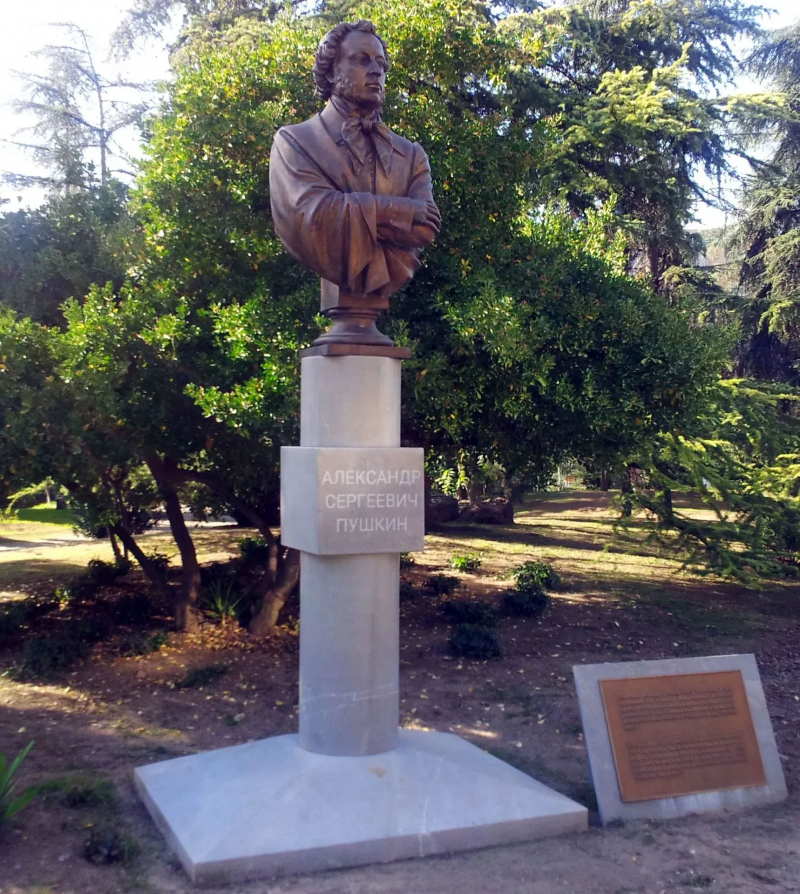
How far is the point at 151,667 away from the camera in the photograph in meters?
8.57

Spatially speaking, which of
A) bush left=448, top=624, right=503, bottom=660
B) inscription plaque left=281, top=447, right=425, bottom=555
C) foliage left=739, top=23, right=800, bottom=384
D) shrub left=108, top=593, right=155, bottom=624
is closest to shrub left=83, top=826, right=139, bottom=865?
inscription plaque left=281, top=447, right=425, bottom=555

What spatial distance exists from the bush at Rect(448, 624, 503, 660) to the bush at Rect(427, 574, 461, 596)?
2736 mm

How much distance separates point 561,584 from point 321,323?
24.4ft

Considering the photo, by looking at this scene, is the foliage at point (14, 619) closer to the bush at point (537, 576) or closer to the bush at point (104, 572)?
the bush at point (104, 572)

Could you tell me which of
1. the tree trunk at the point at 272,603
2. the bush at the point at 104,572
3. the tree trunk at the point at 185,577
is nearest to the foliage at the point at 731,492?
the tree trunk at the point at 272,603

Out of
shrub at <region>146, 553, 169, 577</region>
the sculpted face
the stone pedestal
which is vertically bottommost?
shrub at <region>146, 553, 169, 577</region>

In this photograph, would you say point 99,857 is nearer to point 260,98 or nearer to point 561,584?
point 260,98

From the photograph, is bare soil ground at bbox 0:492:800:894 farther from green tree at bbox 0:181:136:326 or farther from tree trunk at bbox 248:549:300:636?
green tree at bbox 0:181:136:326

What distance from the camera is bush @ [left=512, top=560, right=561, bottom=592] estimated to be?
12.4 m

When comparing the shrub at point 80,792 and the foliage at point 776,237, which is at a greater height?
the foliage at point 776,237

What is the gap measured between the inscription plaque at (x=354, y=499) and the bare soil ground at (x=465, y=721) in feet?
5.48

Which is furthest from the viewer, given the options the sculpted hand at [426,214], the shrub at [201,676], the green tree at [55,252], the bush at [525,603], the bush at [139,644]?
the bush at [525,603]

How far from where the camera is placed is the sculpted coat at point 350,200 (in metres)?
5.05

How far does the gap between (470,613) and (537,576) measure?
2685 mm
